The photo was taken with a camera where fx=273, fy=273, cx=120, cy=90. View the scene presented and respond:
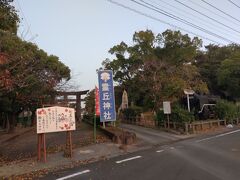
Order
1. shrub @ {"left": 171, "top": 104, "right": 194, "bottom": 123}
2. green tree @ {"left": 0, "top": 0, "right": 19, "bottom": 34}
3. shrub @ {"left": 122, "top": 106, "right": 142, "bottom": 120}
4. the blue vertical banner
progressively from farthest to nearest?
shrub @ {"left": 122, "top": 106, "right": 142, "bottom": 120}, shrub @ {"left": 171, "top": 104, "right": 194, "bottom": 123}, the blue vertical banner, green tree @ {"left": 0, "top": 0, "right": 19, "bottom": 34}

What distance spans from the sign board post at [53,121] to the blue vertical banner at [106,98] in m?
3.55

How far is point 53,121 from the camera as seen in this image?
10.6 meters

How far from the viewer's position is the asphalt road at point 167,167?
23.8 feet

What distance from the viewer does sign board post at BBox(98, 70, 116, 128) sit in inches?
573

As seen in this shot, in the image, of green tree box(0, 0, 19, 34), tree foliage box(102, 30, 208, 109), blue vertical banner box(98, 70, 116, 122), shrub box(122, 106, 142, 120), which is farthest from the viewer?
tree foliage box(102, 30, 208, 109)

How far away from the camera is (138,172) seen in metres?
7.75

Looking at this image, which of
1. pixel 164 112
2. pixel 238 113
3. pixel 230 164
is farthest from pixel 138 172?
pixel 238 113

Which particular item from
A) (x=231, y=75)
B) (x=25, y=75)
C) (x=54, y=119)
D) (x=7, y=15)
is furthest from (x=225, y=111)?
(x=7, y=15)

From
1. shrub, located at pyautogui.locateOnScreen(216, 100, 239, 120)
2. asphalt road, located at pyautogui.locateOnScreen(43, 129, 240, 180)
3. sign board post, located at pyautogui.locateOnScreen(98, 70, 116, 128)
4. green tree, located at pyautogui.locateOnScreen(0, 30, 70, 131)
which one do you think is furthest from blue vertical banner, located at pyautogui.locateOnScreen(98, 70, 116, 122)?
shrub, located at pyautogui.locateOnScreen(216, 100, 239, 120)

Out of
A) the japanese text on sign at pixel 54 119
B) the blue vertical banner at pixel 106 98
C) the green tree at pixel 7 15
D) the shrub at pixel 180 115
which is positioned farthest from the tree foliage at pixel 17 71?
the shrub at pixel 180 115

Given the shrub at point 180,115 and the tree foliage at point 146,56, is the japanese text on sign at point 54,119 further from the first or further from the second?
the tree foliage at point 146,56

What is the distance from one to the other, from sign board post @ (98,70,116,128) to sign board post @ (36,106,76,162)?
11.6 feet

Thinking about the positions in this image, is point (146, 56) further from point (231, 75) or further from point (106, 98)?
point (106, 98)

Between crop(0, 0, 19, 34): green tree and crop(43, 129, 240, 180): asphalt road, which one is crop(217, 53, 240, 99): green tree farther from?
crop(0, 0, 19, 34): green tree
